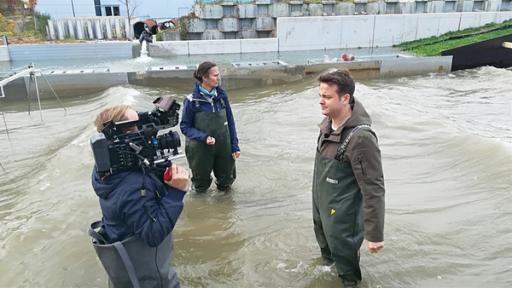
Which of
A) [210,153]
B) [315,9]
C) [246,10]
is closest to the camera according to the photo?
[210,153]

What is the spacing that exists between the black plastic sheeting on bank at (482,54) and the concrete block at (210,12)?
9.98m

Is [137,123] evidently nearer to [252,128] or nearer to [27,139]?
[252,128]

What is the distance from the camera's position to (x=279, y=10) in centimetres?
2014

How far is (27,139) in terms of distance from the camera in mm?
8750

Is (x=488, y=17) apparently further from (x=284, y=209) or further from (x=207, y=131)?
(x=207, y=131)

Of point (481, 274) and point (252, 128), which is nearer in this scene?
point (481, 274)

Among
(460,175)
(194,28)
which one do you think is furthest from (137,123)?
(194,28)

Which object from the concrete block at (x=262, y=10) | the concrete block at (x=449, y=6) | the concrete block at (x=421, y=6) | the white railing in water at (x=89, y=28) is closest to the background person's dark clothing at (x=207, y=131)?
the concrete block at (x=262, y=10)

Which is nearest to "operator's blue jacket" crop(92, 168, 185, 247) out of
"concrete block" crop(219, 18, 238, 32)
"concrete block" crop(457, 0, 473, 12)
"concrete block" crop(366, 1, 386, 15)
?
"concrete block" crop(219, 18, 238, 32)

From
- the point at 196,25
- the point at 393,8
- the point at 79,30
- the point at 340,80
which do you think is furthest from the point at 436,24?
the point at 340,80

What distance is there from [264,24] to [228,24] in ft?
5.76

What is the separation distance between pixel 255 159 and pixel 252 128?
6.80 ft

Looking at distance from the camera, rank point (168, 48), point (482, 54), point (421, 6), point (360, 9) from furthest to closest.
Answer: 1. point (421, 6)
2. point (360, 9)
3. point (168, 48)
4. point (482, 54)

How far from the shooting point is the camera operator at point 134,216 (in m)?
2.19
